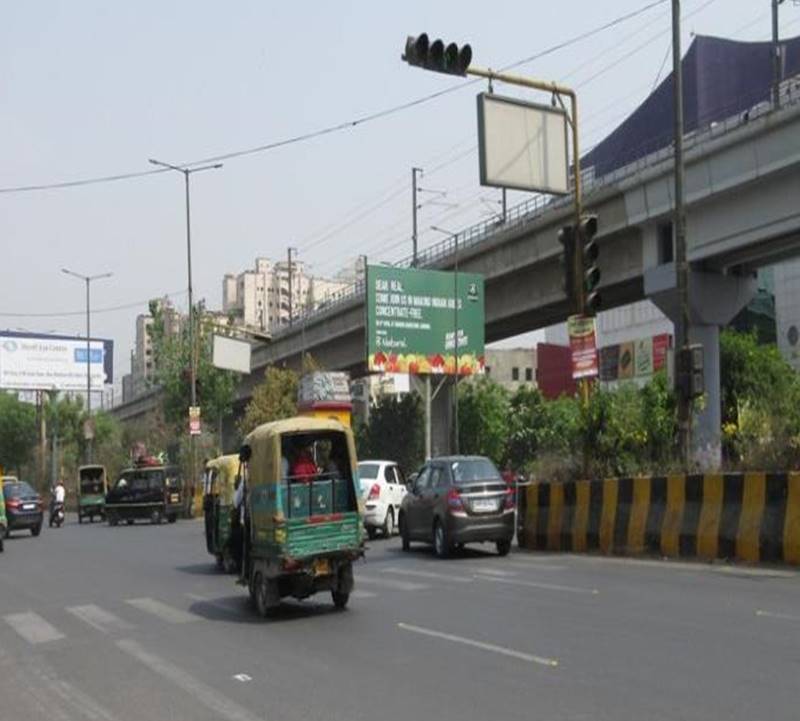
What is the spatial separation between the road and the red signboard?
3942mm

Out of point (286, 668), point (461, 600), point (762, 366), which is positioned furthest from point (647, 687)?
point (762, 366)

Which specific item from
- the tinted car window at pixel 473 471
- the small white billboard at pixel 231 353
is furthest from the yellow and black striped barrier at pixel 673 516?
the small white billboard at pixel 231 353

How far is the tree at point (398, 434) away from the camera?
64375 millimetres

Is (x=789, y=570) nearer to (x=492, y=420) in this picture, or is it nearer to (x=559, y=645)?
(x=559, y=645)

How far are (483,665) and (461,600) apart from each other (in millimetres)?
4396

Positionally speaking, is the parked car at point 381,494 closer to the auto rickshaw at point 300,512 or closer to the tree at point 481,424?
the auto rickshaw at point 300,512

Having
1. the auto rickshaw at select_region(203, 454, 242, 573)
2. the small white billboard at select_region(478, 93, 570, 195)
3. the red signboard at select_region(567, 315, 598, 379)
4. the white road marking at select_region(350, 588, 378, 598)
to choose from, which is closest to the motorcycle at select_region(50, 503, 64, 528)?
the auto rickshaw at select_region(203, 454, 242, 573)

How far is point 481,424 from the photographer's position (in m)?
68.8

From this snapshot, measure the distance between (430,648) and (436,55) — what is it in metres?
8.02

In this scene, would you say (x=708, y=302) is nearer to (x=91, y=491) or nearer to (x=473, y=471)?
(x=473, y=471)

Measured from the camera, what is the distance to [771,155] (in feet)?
92.0

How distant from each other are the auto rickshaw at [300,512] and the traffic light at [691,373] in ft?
24.9

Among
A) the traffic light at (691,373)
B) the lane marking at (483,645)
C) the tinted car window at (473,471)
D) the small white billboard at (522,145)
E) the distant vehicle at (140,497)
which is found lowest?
the distant vehicle at (140,497)

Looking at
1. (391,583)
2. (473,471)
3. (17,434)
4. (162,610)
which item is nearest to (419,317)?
(473,471)
